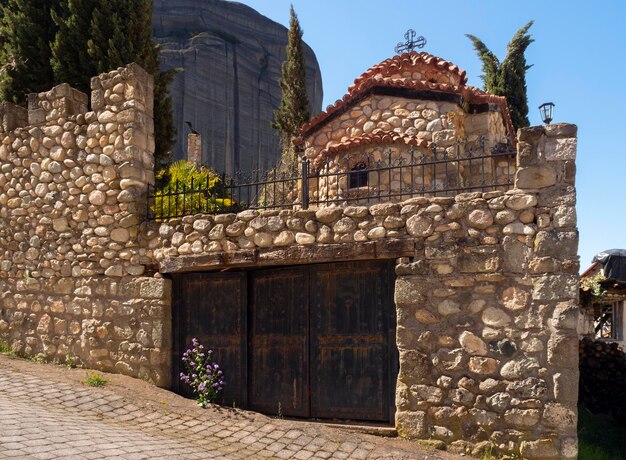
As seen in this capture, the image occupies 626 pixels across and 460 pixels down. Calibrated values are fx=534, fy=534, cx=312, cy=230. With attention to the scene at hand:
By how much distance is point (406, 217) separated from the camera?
18.6 ft

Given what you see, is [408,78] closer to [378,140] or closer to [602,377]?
[378,140]

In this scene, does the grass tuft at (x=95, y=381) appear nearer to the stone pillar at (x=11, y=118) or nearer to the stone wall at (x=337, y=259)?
the stone wall at (x=337, y=259)

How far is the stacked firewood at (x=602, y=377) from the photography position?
888cm

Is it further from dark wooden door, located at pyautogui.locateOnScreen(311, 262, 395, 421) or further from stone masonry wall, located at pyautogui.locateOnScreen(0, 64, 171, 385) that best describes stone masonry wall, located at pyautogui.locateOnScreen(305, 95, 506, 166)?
dark wooden door, located at pyautogui.locateOnScreen(311, 262, 395, 421)

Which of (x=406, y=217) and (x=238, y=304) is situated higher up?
(x=406, y=217)

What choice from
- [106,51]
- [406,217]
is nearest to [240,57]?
[106,51]

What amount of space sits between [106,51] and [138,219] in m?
5.90

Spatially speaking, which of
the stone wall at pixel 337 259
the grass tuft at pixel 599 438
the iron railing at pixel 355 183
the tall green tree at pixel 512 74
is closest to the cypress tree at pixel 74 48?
the stone wall at pixel 337 259

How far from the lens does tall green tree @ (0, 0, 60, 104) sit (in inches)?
439

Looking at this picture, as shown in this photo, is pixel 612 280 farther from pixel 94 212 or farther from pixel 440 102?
pixel 94 212

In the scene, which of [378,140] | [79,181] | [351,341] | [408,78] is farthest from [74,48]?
[351,341]

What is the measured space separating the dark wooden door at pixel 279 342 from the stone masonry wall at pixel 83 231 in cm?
118

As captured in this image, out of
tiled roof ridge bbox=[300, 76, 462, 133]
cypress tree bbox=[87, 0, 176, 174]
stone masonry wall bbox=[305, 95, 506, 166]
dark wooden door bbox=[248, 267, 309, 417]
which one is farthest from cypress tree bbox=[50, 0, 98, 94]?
dark wooden door bbox=[248, 267, 309, 417]

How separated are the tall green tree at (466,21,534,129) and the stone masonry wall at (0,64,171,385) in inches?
659
